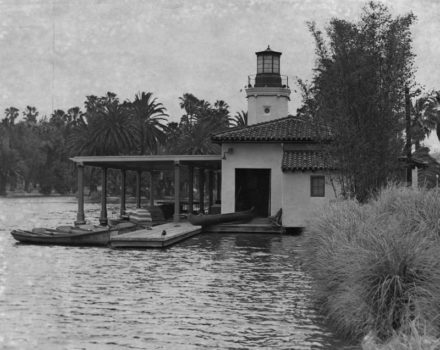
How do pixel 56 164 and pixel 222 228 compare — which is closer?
pixel 222 228

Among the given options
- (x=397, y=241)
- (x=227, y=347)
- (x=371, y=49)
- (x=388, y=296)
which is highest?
(x=371, y=49)

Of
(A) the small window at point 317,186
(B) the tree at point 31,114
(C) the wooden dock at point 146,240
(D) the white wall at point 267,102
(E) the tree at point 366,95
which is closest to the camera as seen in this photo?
(E) the tree at point 366,95

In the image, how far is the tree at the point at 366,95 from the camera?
24.0 m

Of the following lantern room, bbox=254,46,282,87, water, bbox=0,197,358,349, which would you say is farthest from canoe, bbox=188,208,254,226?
lantern room, bbox=254,46,282,87

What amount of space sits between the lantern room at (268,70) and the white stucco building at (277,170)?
820 cm

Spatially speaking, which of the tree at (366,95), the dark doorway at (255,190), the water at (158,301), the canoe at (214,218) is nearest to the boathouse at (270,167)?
the dark doorway at (255,190)

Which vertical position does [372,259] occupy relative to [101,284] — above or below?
above

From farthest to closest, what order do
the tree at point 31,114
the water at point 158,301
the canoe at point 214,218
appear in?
the tree at point 31,114 < the canoe at point 214,218 < the water at point 158,301

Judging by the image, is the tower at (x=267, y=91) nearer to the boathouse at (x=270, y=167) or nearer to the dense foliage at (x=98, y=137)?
the boathouse at (x=270, y=167)

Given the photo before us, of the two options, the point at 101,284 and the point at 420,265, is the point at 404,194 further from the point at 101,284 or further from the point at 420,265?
the point at 101,284

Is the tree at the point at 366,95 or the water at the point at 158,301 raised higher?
the tree at the point at 366,95

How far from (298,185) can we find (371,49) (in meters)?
10.4

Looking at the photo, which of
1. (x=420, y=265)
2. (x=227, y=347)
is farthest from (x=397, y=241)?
(x=227, y=347)

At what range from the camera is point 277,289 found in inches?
679
